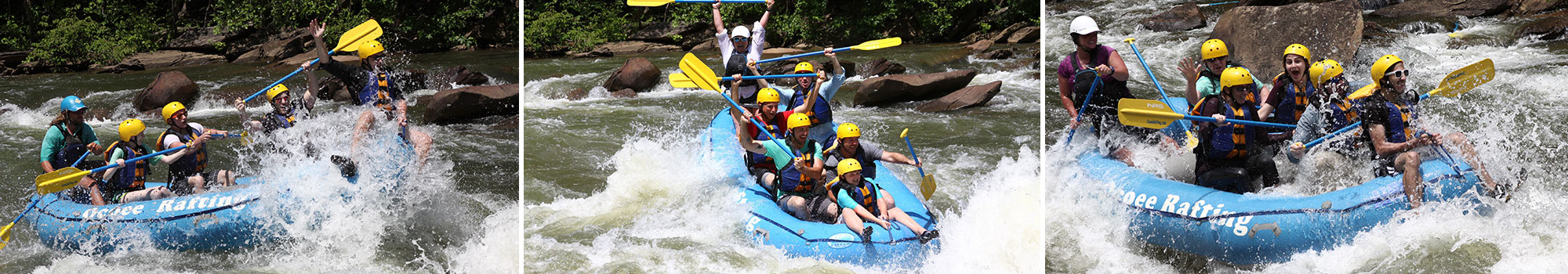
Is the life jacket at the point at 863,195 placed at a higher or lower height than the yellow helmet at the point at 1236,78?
lower

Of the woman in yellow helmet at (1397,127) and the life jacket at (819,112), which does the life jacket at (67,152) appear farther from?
the woman in yellow helmet at (1397,127)

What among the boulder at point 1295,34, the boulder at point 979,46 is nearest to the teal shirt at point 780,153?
the boulder at point 1295,34

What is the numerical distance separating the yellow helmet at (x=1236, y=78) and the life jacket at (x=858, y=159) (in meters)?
1.40

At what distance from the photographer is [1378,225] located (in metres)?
3.76

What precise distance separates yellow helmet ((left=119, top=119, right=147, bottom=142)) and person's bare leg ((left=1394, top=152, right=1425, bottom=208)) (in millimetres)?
5445

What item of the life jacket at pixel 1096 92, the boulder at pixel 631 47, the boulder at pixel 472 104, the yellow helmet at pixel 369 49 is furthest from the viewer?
the boulder at pixel 631 47

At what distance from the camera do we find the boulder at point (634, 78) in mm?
9953

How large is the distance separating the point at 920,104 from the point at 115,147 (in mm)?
5777

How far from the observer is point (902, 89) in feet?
29.3

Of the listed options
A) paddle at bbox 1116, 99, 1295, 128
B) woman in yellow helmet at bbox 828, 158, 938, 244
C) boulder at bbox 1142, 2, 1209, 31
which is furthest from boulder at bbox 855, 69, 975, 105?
paddle at bbox 1116, 99, 1295, 128

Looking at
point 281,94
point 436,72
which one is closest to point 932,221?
point 281,94

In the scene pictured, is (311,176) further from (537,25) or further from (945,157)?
(945,157)

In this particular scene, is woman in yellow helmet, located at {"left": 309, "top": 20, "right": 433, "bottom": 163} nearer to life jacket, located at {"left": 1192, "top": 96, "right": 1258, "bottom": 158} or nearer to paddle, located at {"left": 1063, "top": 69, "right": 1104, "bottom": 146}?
paddle, located at {"left": 1063, "top": 69, "right": 1104, "bottom": 146}

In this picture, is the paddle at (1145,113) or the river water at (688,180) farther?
the river water at (688,180)
